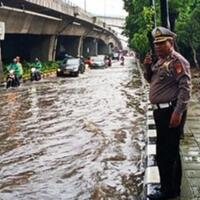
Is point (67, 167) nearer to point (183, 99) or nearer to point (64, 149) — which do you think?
point (64, 149)

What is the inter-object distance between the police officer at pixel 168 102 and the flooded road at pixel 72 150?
88cm

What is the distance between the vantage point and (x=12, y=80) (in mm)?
26562

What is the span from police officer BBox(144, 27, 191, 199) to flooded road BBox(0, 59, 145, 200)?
2.89 feet

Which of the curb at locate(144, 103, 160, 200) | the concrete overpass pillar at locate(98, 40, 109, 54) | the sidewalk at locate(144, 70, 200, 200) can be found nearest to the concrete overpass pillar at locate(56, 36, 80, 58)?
the concrete overpass pillar at locate(98, 40, 109, 54)

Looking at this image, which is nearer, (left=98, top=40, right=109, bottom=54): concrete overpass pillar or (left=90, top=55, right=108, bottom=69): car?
(left=90, top=55, right=108, bottom=69): car

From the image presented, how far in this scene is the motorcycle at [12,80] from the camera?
26.4 metres

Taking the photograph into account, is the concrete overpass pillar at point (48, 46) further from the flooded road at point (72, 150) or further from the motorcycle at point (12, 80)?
the flooded road at point (72, 150)

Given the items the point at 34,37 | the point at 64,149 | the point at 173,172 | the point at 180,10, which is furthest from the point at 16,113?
the point at 34,37

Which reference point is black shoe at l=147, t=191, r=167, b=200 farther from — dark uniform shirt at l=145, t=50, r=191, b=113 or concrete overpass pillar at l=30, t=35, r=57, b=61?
concrete overpass pillar at l=30, t=35, r=57, b=61

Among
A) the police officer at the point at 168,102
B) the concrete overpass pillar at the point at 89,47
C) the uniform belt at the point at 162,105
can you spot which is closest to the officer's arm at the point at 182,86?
the police officer at the point at 168,102

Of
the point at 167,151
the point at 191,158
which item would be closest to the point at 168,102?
the point at 167,151

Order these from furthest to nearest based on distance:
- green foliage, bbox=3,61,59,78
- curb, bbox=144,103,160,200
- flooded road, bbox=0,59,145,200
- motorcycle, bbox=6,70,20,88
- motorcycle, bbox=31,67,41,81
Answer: green foliage, bbox=3,61,59,78 → motorcycle, bbox=31,67,41,81 → motorcycle, bbox=6,70,20,88 → flooded road, bbox=0,59,145,200 → curb, bbox=144,103,160,200

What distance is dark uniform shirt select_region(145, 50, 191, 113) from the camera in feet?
18.1

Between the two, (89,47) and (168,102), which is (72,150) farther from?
(89,47)
